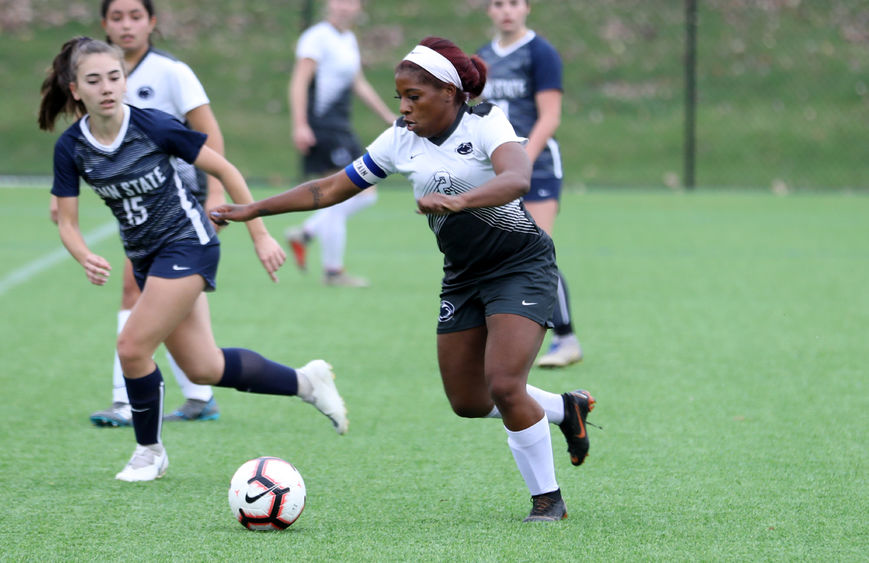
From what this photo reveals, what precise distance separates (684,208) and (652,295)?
20.4ft

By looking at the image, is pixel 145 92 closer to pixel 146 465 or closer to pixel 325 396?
pixel 325 396

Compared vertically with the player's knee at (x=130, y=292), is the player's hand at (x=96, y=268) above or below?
above

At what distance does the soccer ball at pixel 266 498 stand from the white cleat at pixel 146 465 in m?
0.67

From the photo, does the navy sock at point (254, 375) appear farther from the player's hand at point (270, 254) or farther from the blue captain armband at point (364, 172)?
the blue captain armband at point (364, 172)

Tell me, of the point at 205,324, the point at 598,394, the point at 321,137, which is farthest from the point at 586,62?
the point at 205,324

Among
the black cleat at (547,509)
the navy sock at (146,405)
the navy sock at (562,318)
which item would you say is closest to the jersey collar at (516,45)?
the navy sock at (562,318)

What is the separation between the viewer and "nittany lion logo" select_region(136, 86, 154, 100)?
213 inches

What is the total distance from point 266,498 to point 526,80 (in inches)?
135

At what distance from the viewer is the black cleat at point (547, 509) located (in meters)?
4.15

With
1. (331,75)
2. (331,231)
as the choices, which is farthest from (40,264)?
(331,75)

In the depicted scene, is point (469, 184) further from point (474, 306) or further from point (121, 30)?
point (121, 30)

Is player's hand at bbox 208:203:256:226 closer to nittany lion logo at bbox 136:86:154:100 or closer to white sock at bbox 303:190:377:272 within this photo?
nittany lion logo at bbox 136:86:154:100

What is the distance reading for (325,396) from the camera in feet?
17.4

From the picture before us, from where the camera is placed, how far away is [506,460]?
5.03 m
